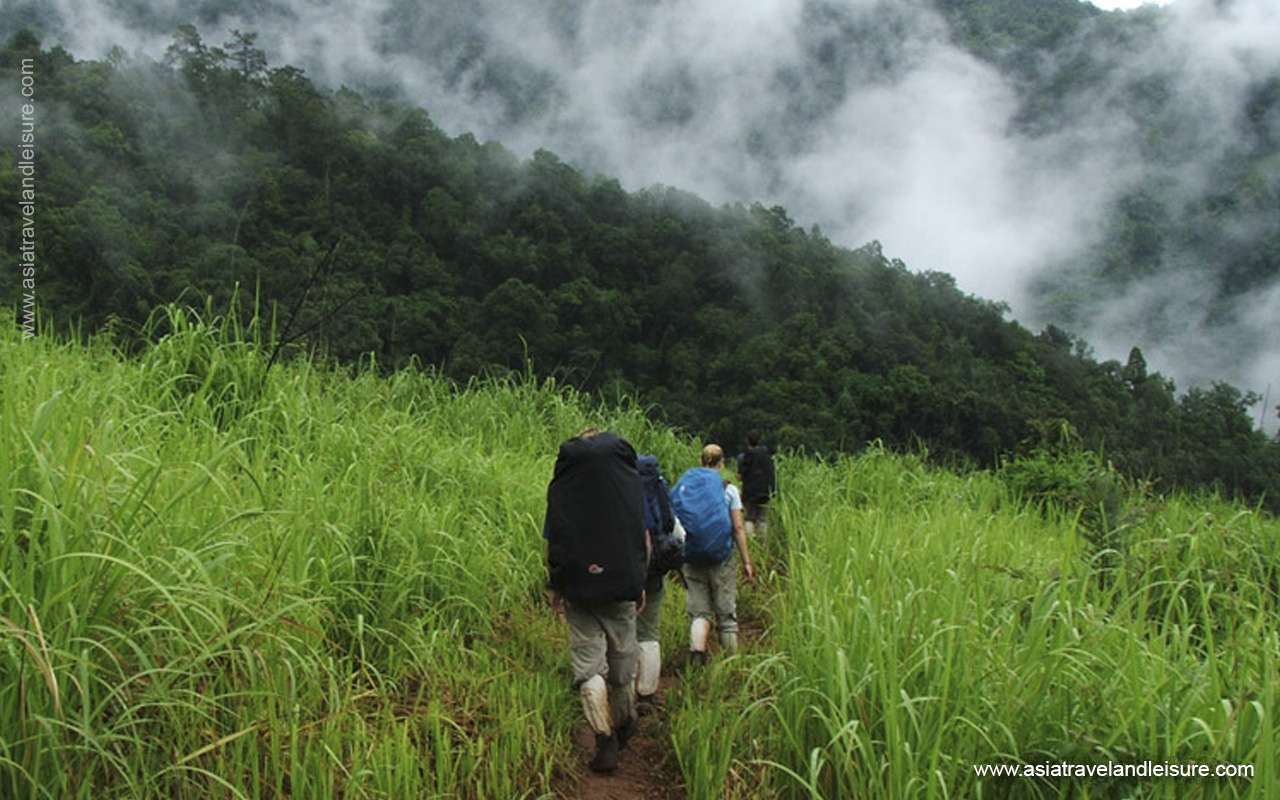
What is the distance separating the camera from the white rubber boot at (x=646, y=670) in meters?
4.22

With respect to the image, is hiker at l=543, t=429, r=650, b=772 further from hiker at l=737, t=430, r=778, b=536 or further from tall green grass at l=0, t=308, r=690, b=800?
hiker at l=737, t=430, r=778, b=536

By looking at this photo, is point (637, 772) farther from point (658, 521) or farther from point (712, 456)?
point (712, 456)

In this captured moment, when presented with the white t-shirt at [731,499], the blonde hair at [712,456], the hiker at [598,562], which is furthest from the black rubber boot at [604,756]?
the blonde hair at [712,456]

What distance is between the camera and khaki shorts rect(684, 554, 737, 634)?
5.10m

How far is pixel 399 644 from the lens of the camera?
354cm

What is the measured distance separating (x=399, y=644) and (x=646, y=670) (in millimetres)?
1302

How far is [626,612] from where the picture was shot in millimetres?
3711

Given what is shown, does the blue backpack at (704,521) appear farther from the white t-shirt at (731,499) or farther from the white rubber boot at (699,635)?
the white rubber boot at (699,635)

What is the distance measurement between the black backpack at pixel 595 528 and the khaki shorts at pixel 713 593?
1531 millimetres

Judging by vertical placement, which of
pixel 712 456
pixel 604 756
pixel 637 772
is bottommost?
pixel 637 772

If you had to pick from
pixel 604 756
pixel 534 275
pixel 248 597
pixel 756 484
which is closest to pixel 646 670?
pixel 604 756

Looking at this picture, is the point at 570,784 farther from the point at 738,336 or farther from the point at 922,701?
the point at 738,336

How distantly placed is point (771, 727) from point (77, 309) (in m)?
13.9

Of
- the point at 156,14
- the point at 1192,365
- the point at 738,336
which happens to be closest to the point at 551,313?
the point at 738,336
